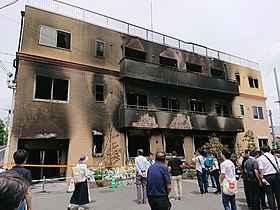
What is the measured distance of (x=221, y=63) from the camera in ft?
74.5

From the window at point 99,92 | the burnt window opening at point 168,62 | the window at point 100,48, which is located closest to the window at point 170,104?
the burnt window opening at point 168,62

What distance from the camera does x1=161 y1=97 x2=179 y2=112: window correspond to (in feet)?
60.1

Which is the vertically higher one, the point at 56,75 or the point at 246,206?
the point at 56,75

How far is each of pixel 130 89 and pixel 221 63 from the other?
462 inches

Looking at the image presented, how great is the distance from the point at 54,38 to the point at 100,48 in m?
3.36

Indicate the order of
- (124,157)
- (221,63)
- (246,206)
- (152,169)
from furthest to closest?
(221,63) → (124,157) → (246,206) → (152,169)

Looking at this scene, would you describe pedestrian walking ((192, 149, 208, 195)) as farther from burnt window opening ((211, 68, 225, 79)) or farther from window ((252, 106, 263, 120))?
window ((252, 106, 263, 120))

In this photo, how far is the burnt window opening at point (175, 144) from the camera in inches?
689

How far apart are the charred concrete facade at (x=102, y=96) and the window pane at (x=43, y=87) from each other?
58 mm

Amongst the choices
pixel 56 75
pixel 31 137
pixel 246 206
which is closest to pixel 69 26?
pixel 56 75

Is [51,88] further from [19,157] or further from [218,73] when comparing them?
[218,73]

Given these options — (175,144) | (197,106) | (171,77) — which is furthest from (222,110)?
(171,77)

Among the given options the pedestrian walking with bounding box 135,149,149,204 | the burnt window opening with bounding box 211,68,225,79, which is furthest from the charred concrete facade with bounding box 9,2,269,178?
the pedestrian walking with bounding box 135,149,149,204

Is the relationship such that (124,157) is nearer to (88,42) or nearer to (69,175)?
(69,175)
